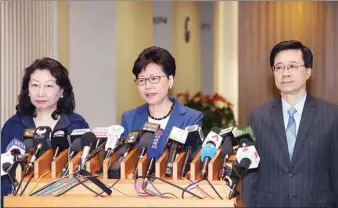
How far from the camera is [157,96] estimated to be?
348 cm

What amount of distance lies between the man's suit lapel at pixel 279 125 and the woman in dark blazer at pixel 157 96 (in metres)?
0.44

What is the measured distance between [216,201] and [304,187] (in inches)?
37.8

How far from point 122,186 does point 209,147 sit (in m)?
0.42

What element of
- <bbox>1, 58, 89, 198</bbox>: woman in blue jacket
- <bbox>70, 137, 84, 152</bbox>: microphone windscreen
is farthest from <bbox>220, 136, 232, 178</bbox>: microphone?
<bbox>1, 58, 89, 198</bbox>: woman in blue jacket

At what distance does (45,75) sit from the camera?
3602mm

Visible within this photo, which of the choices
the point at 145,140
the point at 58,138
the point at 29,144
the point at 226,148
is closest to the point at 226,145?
the point at 226,148

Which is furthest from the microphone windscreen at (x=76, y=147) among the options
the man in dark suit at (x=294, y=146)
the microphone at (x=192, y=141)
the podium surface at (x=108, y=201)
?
the man in dark suit at (x=294, y=146)

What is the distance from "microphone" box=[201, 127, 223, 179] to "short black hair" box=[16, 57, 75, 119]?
1.15 meters

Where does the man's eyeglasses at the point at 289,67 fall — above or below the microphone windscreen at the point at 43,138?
above

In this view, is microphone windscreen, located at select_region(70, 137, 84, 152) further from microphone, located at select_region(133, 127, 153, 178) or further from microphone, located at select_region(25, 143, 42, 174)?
microphone, located at select_region(133, 127, 153, 178)

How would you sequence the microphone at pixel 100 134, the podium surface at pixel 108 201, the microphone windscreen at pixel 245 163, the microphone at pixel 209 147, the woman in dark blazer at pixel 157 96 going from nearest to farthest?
the podium surface at pixel 108 201 → the microphone windscreen at pixel 245 163 → the microphone at pixel 209 147 → the microphone at pixel 100 134 → the woman in dark blazer at pixel 157 96

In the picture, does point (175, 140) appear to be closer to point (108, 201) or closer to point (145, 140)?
point (145, 140)

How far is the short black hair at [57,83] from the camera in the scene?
363 centimetres

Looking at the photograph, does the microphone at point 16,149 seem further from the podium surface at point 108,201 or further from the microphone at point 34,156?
the podium surface at point 108,201
